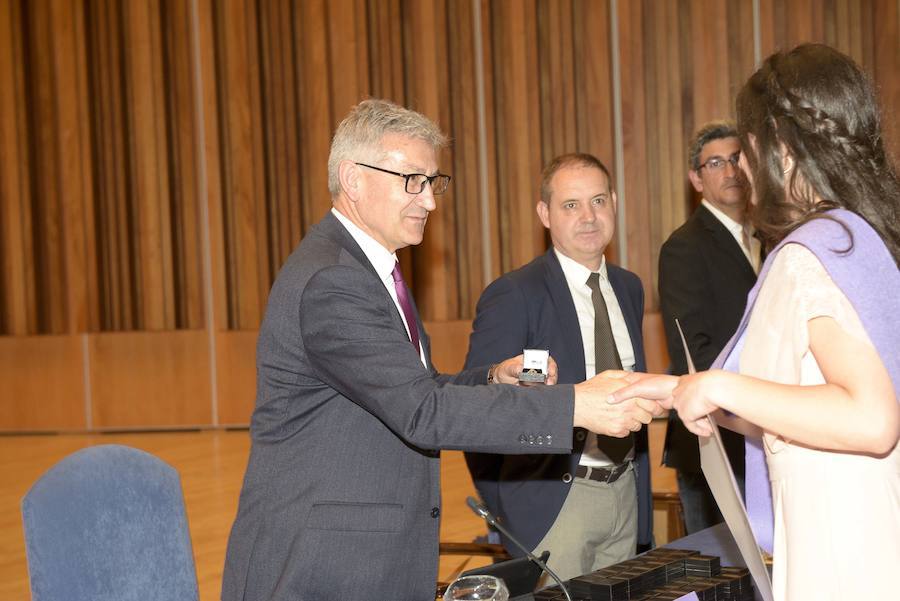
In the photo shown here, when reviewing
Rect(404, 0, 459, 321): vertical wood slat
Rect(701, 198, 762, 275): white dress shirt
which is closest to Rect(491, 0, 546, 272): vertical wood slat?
Rect(404, 0, 459, 321): vertical wood slat

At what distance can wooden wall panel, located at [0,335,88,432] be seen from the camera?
9578 mm

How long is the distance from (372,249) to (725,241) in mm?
1691

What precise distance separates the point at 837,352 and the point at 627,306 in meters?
2.01

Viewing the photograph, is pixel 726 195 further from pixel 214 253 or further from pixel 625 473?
pixel 214 253

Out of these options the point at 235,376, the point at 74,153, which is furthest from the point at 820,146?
the point at 74,153

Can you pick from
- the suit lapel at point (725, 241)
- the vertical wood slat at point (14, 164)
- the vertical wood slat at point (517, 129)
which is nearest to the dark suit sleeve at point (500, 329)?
the suit lapel at point (725, 241)

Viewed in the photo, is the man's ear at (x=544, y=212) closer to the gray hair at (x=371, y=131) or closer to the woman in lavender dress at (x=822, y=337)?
the gray hair at (x=371, y=131)

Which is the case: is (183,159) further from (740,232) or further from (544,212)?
(740,232)

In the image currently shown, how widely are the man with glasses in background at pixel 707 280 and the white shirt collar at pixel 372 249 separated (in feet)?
4.29

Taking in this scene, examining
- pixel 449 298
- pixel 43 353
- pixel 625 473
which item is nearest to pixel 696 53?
pixel 449 298

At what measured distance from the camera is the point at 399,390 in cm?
207

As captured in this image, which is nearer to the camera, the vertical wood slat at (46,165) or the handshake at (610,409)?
the handshake at (610,409)

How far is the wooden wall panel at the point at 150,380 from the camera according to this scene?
9.38 meters

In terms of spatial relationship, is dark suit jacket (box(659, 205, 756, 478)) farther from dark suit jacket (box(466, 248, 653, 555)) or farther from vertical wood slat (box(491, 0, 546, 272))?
vertical wood slat (box(491, 0, 546, 272))
